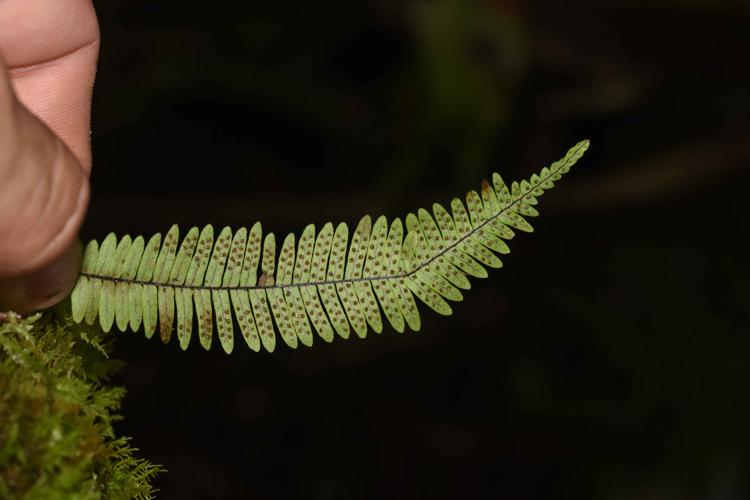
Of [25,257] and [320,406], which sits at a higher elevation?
[25,257]

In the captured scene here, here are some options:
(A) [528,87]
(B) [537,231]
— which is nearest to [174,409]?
(B) [537,231]

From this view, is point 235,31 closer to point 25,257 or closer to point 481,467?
point 481,467

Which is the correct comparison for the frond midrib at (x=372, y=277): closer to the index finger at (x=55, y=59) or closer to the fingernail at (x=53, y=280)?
the fingernail at (x=53, y=280)

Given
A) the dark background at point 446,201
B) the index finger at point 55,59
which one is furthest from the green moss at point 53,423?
the dark background at point 446,201

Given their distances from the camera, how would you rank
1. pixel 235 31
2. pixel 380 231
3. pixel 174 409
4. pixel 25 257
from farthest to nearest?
pixel 235 31
pixel 174 409
pixel 380 231
pixel 25 257

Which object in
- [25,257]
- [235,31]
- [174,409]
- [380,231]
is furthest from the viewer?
[235,31]

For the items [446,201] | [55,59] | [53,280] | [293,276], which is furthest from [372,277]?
[446,201]

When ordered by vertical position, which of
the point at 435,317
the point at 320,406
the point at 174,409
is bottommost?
the point at 174,409
